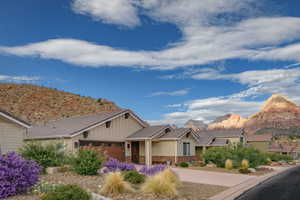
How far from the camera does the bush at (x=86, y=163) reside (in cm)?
1695

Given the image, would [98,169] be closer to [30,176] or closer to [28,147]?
[28,147]

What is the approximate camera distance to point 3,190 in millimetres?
10844

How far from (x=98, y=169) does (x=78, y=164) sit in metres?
1.10

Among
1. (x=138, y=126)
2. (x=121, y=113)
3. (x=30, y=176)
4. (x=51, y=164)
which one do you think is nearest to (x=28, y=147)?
(x=51, y=164)

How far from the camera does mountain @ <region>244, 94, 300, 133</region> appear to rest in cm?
15788

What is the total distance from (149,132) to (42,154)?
1713 cm

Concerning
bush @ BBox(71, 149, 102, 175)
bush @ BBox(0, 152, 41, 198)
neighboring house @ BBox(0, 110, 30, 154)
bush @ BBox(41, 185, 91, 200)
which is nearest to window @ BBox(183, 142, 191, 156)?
neighboring house @ BBox(0, 110, 30, 154)

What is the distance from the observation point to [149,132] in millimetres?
35375

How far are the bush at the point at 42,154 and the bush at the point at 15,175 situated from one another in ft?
22.8

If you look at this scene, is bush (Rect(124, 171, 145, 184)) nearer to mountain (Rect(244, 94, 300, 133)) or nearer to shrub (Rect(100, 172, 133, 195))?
shrub (Rect(100, 172, 133, 195))

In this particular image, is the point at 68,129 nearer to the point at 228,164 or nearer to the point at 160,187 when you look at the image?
the point at 228,164

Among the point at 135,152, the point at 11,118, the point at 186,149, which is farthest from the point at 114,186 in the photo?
the point at 186,149

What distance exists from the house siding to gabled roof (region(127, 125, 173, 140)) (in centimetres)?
1416

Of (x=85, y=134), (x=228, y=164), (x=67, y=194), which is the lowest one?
(x=228, y=164)
